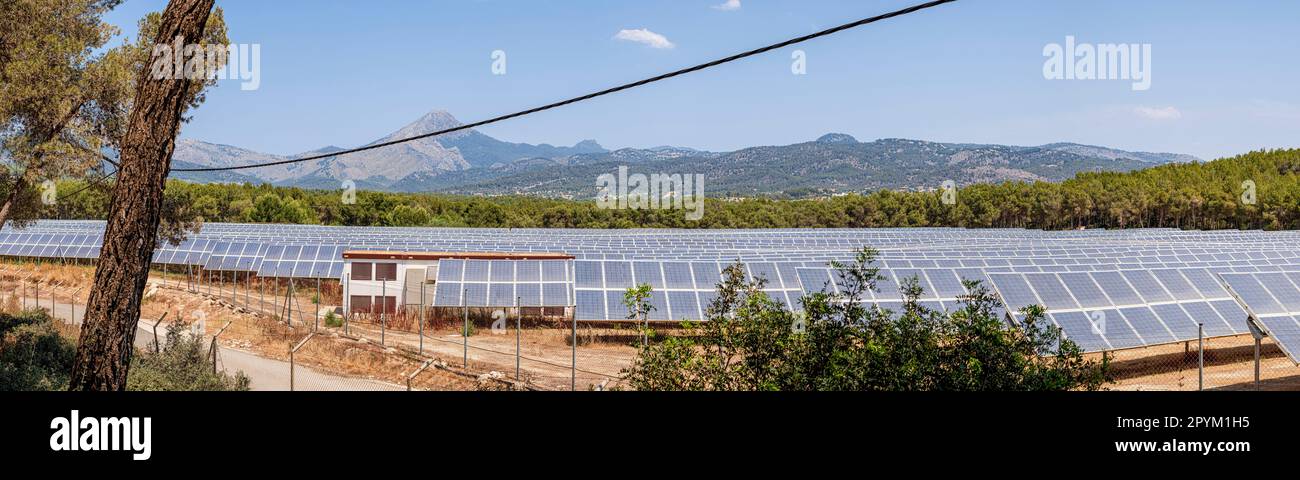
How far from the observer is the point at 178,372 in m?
14.7

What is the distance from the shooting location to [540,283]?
27250 millimetres

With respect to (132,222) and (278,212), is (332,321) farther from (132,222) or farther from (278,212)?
(278,212)

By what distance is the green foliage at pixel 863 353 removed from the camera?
22.3ft

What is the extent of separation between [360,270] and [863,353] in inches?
1047

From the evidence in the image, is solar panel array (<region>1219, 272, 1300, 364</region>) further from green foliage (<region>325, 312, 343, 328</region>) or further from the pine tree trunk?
the pine tree trunk

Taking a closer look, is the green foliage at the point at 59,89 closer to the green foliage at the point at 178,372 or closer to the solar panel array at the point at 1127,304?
the green foliage at the point at 178,372

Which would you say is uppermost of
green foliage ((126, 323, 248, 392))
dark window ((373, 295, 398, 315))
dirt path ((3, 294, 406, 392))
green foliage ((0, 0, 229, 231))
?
green foliage ((0, 0, 229, 231))

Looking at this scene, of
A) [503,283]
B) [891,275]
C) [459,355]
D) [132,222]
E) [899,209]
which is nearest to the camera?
[132,222]

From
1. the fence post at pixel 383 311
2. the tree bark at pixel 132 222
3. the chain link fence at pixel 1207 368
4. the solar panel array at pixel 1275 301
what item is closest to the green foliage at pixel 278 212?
the fence post at pixel 383 311

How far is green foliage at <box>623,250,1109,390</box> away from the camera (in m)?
6.80

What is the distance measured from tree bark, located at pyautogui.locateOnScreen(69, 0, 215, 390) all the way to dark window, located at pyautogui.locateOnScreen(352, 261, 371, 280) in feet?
75.8

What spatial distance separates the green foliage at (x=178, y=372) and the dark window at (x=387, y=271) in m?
13.5

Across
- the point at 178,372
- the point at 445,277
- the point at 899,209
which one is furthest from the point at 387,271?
the point at 899,209

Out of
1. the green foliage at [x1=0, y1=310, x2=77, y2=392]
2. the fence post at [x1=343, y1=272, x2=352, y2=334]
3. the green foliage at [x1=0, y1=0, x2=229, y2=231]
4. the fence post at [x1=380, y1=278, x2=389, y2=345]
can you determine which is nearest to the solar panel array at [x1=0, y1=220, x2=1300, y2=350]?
the fence post at [x1=380, y1=278, x2=389, y2=345]
